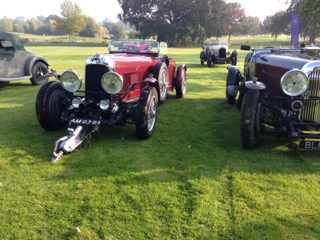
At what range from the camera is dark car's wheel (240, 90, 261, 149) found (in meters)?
4.41

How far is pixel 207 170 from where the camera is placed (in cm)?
400

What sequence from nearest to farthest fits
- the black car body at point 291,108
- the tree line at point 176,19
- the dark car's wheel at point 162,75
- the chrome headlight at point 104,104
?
the black car body at point 291,108, the chrome headlight at point 104,104, the dark car's wheel at point 162,75, the tree line at point 176,19

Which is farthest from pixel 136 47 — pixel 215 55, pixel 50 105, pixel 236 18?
pixel 236 18

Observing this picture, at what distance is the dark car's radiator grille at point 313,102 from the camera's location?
4402 millimetres

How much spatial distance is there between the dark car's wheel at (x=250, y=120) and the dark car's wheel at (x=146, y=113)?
4.85 feet

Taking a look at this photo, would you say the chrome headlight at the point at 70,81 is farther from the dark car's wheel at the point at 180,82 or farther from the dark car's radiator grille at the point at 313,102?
the dark car's wheel at the point at 180,82

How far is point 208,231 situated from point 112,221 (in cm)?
91

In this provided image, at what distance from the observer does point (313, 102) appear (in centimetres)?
445

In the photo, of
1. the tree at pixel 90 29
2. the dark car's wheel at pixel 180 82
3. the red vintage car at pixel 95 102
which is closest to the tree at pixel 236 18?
the tree at pixel 90 29

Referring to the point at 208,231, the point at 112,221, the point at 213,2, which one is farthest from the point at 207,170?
the point at 213,2

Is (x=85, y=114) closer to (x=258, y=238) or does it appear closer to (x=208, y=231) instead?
(x=208, y=231)

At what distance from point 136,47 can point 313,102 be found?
177 inches

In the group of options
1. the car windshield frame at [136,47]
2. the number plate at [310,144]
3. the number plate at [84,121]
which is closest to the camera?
the number plate at [310,144]

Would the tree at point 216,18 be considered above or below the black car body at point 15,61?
above
